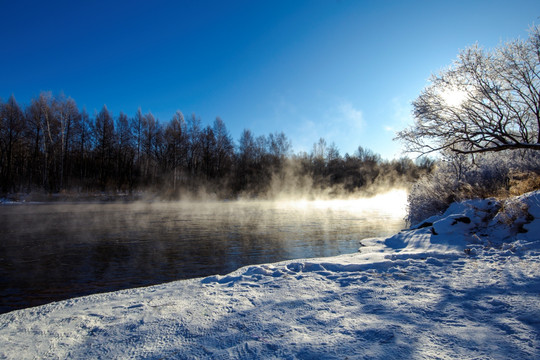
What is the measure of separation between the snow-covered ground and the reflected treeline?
28558mm

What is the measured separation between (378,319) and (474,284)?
1739 mm

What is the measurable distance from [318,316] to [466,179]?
11.1 m

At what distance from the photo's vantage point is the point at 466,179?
11.0 metres

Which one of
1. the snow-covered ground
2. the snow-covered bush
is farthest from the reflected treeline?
the snow-covered ground

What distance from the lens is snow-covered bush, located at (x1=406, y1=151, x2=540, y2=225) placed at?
9.66 metres

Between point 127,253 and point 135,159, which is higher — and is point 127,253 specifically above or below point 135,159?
below

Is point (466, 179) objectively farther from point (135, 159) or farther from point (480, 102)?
point (135, 159)

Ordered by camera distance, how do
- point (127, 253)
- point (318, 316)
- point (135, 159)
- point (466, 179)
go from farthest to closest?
point (135, 159), point (466, 179), point (127, 253), point (318, 316)

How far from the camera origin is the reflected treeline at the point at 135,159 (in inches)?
1378

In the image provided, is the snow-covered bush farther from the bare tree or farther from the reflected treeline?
the reflected treeline

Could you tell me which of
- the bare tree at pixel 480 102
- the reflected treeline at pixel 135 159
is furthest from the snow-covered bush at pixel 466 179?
the reflected treeline at pixel 135 159

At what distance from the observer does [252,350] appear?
7.20 feet

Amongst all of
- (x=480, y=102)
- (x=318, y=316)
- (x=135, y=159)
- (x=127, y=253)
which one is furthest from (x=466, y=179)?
(x=135, y=159)

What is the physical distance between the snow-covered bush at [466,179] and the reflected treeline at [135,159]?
1869 cm
